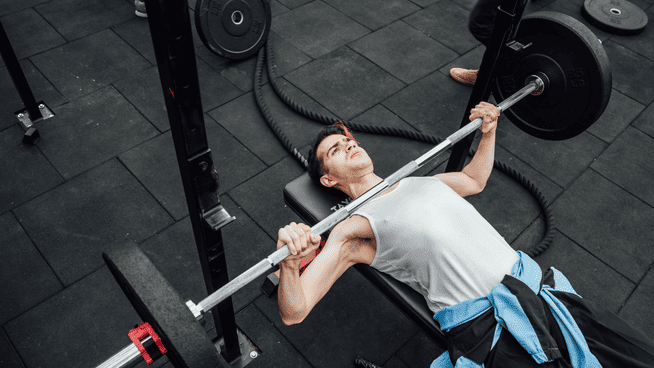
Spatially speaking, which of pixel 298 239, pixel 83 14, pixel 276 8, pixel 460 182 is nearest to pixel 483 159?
pixel 460 182

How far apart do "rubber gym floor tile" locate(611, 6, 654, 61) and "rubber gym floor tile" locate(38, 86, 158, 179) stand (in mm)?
3905

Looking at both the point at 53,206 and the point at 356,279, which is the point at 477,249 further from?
the point at 53,206

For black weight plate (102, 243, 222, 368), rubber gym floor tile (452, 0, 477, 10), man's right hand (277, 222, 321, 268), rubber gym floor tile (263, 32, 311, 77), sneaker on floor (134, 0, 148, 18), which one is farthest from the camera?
rubber gym floor tile (452, 0, 477, 10)

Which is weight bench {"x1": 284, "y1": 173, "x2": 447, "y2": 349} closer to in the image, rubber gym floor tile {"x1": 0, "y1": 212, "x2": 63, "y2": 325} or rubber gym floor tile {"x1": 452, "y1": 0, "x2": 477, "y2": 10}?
rubber gym floor tile {"x1": 0, "y1": 212, "x2": 63, "y2": 325}

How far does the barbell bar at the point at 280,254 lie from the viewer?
110cm

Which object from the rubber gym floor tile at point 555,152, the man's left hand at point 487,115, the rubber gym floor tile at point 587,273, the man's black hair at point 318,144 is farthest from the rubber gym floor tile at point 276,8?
the rubber gym floor tile at point 587,273

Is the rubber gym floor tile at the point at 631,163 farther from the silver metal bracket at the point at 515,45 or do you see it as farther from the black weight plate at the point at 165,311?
the black weight plate at the point at 165,311

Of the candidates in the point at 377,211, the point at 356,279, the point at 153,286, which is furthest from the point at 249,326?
the point at 153,286

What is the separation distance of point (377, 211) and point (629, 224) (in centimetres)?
179

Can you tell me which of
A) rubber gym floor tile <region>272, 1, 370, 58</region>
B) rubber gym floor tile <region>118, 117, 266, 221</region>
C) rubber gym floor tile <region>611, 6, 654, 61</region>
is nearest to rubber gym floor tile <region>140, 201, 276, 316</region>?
rubber gym floor tile <region>118, 117, 266, 221</region>

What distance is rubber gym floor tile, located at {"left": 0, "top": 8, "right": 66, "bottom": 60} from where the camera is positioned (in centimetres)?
343

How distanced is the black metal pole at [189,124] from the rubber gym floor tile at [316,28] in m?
2.42

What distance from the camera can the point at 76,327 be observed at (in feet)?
6.82

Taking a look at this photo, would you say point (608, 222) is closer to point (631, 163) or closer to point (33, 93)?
point (631, 163)
